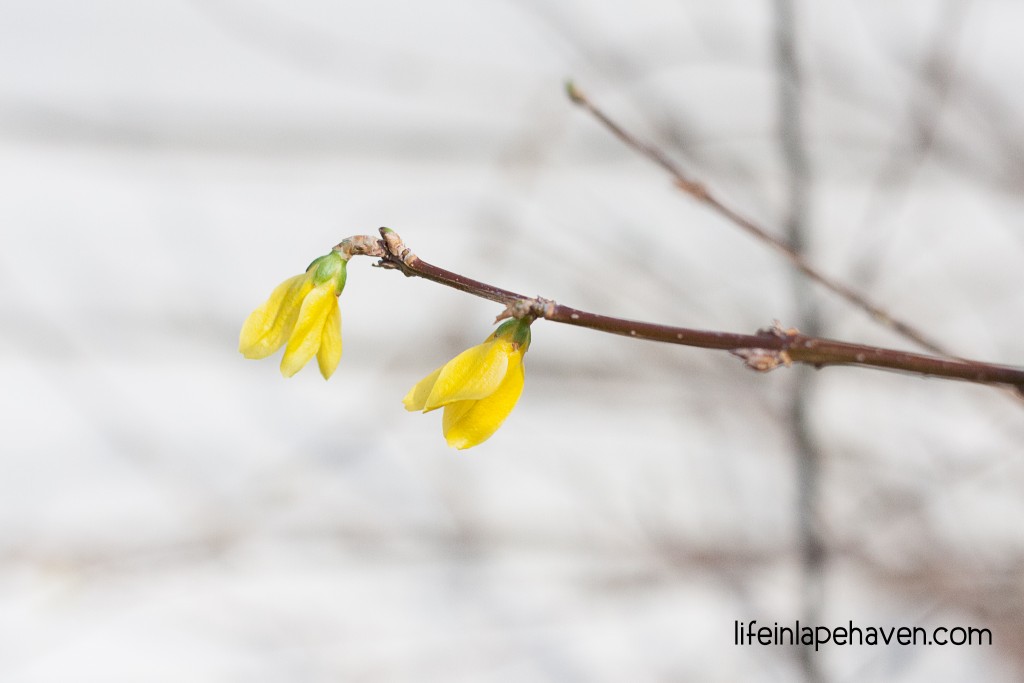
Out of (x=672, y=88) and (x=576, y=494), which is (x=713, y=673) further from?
(x=672, y=88)

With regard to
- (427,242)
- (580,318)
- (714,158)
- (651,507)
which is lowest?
(580,318)

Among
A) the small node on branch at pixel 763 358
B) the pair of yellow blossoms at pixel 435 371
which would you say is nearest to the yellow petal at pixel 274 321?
the pair of yellow blossoms at pixel 435 371

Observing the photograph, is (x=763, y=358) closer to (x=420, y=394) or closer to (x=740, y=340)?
(x=740, y=340)

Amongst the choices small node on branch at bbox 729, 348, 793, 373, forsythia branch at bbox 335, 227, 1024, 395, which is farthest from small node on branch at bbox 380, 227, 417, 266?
small node on branch at bbox 729, 348, 793, 373

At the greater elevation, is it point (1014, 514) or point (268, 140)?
point (268, 140)

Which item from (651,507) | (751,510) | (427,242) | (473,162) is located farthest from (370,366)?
(751,510)
